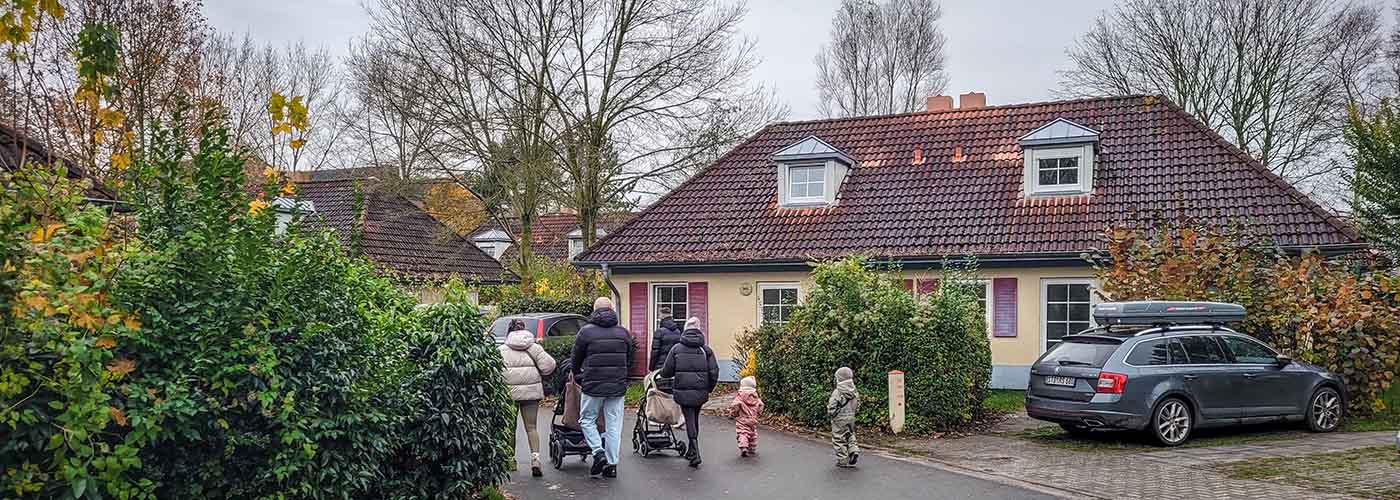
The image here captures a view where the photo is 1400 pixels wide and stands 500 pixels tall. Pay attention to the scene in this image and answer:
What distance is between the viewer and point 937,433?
1480 cm

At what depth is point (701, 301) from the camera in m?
22.6

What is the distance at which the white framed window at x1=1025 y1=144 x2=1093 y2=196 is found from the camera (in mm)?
21188

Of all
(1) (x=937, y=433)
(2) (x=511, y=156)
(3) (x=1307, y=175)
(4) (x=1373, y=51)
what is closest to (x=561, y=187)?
(2) (x=511, y=156)

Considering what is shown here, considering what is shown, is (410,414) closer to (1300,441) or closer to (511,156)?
(1300,441)

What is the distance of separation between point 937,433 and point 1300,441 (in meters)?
4.40

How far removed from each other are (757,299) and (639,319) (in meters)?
2.62

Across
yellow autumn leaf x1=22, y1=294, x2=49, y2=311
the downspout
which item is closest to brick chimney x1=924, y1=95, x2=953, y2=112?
the downspout

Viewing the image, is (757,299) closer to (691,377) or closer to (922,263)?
(922,263)

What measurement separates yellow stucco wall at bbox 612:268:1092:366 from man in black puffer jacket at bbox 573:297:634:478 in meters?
7.96

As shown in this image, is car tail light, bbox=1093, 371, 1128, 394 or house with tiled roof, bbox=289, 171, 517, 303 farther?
house with tiled roof, bbox=289, 171, 517, 303

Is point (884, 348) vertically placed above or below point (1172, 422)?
above

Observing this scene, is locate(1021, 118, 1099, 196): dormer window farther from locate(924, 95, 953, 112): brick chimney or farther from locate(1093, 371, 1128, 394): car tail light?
locate(1093, 371, 1128, 394): car tail light

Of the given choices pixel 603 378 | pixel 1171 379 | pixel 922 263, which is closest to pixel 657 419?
pixel 603 378

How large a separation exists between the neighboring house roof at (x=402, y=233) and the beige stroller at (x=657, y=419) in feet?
56.6
